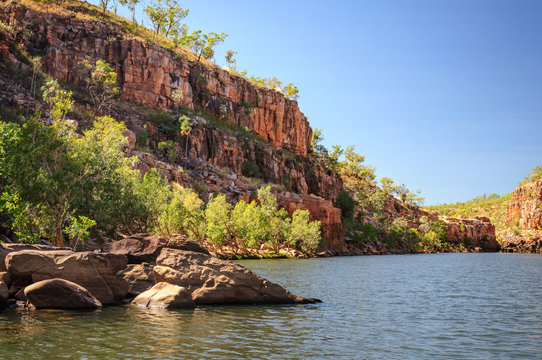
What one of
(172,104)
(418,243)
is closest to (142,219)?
(172,104)

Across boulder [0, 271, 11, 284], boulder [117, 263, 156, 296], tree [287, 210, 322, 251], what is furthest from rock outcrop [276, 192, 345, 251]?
boulder [0, 271, 11, 284]

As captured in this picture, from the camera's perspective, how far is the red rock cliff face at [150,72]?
352 ft

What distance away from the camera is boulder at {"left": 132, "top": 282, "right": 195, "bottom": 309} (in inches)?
844

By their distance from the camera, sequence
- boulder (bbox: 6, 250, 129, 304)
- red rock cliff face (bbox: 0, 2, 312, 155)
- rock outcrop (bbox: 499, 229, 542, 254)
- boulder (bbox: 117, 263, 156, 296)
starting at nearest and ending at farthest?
boulder (bbox: 6, 250, 129, 304), boulder (bbox: 117, 263, 156, 296), red rock cliff face (bbox: 0, 2, 312, 155), rock outcrop (bbox: 499, 229, 542, 254)

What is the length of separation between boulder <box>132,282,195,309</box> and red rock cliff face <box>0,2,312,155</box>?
98.3 metres

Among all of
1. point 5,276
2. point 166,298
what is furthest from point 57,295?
point 166,298

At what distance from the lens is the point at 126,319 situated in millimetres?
18250

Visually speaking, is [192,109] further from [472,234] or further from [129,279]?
[472,234]

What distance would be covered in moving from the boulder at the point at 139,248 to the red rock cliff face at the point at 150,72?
303 ft

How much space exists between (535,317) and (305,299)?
11377mm

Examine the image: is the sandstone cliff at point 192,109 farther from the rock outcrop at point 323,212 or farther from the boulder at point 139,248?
the boulder at point 139,248

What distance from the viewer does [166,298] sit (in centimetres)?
2156

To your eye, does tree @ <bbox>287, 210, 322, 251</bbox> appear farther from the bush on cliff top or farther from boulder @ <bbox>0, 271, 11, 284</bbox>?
boulder @ <bbox>0, 271, 11, 284</bbox>

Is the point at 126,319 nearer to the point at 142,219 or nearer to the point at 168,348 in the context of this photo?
the point at 168,348
